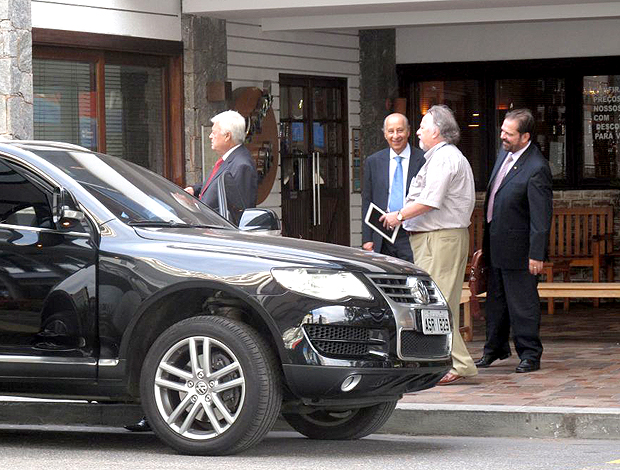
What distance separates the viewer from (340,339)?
734 cm

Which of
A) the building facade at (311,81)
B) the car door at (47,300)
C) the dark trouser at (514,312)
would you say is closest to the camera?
the car door at (47,300)

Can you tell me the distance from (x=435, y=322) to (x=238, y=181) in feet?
9.05

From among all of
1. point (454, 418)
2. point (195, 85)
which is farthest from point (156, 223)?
point (195, 85)

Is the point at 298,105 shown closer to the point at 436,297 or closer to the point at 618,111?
the point at 618,111

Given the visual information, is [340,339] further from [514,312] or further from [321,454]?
[514,312]

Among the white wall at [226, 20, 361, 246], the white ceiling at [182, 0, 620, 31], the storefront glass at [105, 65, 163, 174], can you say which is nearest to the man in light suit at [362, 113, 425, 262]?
the white ceiling at [182, 0, 620, 31]

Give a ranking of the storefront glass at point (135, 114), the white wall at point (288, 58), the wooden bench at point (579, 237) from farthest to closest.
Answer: the wooden bench at point (579, 237) < the white wall at point (288, 58) < the storefront glass at point (135, 114)

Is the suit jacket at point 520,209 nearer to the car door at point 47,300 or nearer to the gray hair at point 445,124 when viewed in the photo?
the gray hair at point 445,124

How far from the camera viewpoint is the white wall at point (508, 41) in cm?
1770

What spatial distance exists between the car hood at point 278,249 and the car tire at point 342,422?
2.81 ft

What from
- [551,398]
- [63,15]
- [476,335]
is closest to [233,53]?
[63,15]

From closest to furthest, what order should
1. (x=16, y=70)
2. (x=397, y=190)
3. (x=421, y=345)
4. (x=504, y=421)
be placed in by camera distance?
1. (x=421, y=345)
2. (x=504, y=421)
3. (x=397, y=190)
4. (x=16, y=70)

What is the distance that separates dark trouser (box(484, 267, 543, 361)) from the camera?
10672 mm

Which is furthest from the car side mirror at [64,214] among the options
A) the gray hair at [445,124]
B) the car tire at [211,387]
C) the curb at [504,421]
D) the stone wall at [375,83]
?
the stone wall at [375,83]
